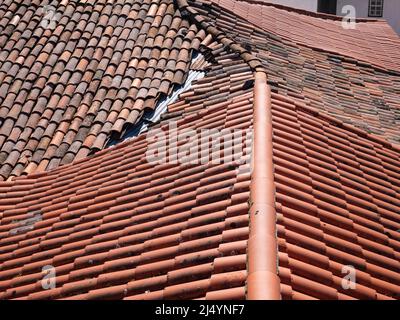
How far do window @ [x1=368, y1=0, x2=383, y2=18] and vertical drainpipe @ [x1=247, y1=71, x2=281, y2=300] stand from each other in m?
19.9

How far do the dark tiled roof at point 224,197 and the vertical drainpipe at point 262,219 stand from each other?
0.02 metres

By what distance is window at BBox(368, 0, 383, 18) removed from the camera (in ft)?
83.0

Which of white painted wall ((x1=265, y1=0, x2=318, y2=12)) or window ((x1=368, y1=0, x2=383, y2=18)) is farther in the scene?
window ((x1=368, y1=0, x2=383, y2=18))

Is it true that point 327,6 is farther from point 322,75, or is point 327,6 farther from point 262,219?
point 262,219

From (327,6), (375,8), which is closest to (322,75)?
(327,6)

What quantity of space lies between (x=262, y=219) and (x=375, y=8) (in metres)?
22.6

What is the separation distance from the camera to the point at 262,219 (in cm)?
514

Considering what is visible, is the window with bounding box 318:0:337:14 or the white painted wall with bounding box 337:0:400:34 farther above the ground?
the white painted wall with bounding box 337:0:400:34

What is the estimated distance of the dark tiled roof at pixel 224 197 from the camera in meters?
5.02

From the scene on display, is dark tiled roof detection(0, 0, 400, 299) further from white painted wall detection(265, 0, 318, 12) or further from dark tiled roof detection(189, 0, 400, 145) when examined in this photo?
white painted wall detection(265, 0, 318, 12)

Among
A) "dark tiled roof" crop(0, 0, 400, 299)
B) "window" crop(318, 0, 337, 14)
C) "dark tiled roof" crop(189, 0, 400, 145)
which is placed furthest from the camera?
"window" crop(318, 0, 337, 14)

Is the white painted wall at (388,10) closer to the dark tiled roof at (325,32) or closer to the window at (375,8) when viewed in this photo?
the window at (375,8)

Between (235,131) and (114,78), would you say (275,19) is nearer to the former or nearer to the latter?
(114,78)

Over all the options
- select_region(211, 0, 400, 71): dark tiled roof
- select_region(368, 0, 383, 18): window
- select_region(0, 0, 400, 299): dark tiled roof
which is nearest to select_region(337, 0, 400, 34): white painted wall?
select_region(368, 0, 383, 18): window
